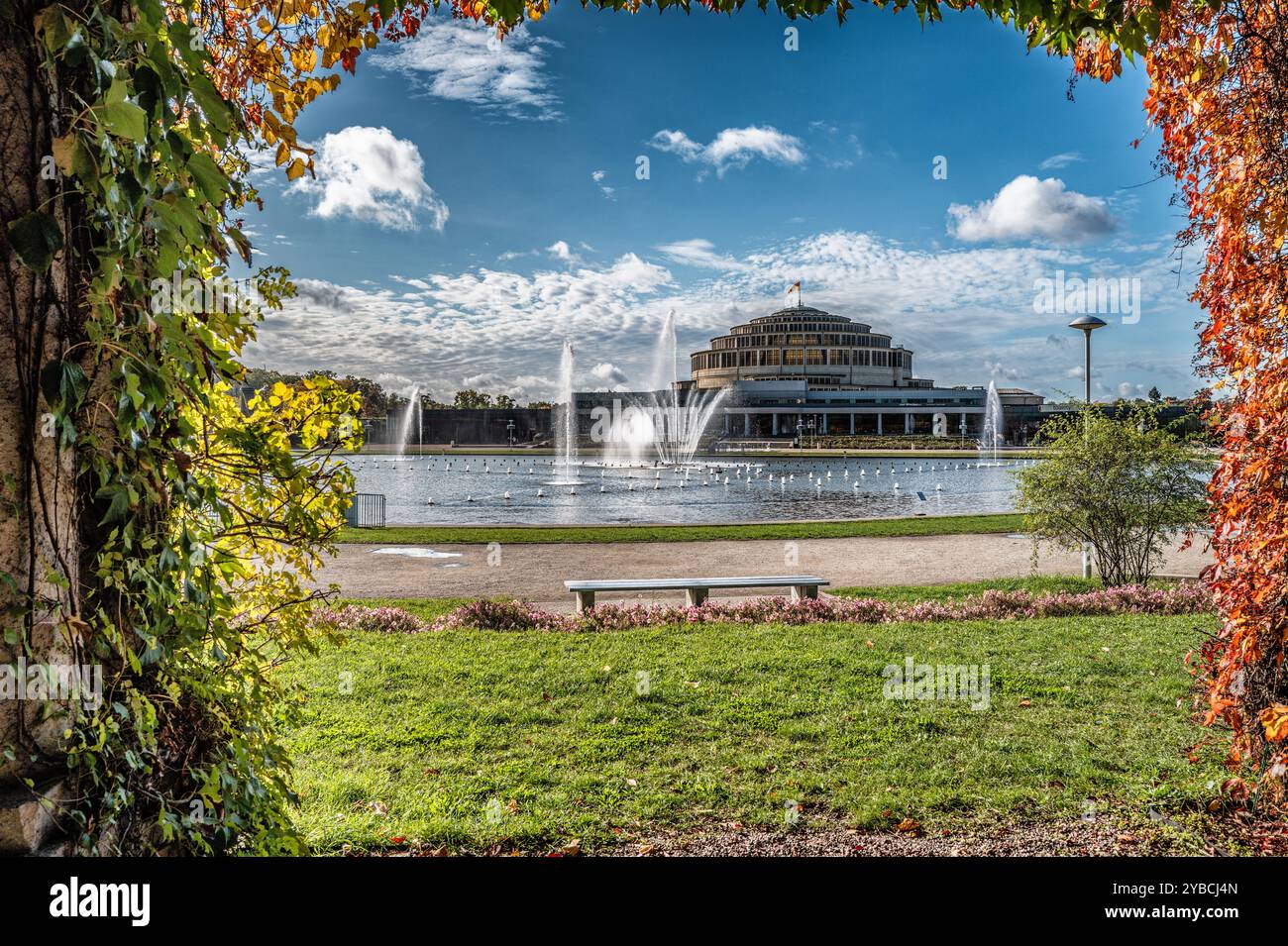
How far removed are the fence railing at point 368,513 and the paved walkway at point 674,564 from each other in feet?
10.9

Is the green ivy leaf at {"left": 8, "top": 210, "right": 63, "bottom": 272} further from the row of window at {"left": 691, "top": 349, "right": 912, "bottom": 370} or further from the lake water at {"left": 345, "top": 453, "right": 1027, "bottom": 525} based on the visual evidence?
the row of window at {"left": 691, "top": 349, "right": 912, "bottom": 370}

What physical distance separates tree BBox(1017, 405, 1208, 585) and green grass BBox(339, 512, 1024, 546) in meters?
5.66

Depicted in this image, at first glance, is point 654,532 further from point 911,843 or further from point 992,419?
point 992,419

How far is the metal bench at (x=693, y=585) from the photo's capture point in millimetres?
9680

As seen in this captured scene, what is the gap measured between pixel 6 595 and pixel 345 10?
2971mm

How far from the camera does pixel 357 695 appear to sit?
649cm

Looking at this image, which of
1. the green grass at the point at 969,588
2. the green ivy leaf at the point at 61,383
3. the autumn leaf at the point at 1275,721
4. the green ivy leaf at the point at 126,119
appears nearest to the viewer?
the green ivy leaf at the point at 126,119

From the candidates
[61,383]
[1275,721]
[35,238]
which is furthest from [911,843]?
[35,238]

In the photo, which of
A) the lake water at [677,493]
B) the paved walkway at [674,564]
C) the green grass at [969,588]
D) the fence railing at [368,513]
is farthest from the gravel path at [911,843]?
the fence railing at [368,513]

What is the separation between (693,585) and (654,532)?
297 inches

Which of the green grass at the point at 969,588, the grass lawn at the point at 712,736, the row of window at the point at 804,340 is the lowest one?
the grass lawn at the point at 712,736

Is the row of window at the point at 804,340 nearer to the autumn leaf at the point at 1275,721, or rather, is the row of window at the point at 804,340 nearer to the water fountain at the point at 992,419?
the water fountain at the point at 992,419

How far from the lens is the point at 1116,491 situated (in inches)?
471
